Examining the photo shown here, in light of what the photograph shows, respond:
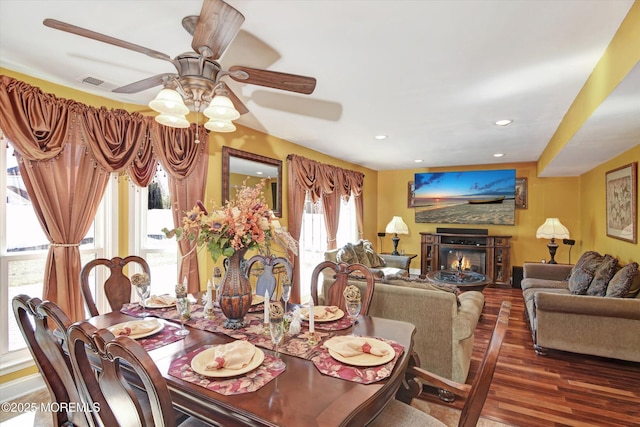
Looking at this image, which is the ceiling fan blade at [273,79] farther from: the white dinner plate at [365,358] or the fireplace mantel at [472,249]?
the fireplace mantel at [472,249]

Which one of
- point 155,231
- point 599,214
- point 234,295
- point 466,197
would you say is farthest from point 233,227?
point 466,197

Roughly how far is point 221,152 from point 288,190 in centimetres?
124

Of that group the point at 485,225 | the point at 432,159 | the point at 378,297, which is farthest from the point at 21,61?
the point at 485,225

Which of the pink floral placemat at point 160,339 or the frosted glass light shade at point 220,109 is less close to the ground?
the frosted glass light shade at point 220,109

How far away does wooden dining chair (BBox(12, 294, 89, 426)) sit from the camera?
1182mm

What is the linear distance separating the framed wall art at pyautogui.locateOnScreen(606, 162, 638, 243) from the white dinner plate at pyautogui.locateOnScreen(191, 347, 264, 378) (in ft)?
13.3

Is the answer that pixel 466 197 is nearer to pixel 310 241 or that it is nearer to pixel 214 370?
pixel 310 241

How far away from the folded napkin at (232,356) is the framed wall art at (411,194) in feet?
20.8

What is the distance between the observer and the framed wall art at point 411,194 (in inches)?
284

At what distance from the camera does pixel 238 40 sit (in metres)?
1.93

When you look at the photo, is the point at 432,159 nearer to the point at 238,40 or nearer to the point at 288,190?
the point at 288,190

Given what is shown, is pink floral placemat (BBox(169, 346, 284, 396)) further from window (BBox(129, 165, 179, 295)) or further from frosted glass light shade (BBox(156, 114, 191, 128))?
window (BBox(129, 165, 179, 295))

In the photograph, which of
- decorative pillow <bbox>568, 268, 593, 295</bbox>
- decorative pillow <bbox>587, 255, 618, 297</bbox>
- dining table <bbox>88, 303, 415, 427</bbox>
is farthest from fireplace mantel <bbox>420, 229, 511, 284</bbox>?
dining table <bbox>88, 303, 415, 427</bbox>

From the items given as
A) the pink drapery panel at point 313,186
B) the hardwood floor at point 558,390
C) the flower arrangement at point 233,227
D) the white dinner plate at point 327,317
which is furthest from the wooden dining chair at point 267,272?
the pink drapery panel at point 313,186
